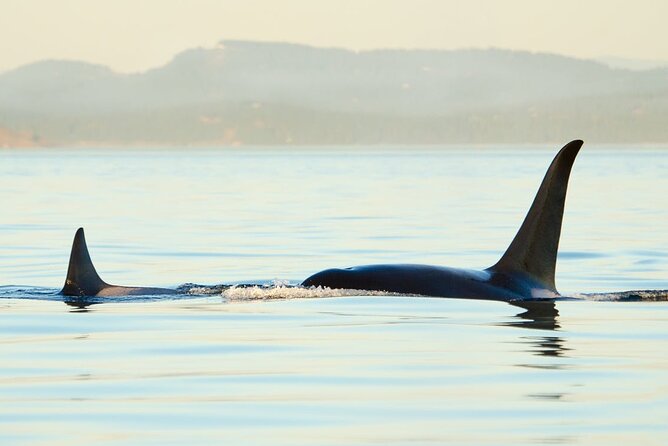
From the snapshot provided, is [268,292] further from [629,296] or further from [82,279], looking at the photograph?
[629,296]

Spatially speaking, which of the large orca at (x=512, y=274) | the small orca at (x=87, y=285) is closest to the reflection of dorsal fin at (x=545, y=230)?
the large orca at (x=512, y=274)

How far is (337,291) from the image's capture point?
17000 millimetres

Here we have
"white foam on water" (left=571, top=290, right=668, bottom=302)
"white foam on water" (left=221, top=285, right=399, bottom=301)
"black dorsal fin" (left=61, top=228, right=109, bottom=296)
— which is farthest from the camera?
"white foam on water" (left=571, top=290, right=668, bottom=302)

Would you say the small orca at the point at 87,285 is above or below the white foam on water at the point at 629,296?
above

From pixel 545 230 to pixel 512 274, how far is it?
71 centimetres

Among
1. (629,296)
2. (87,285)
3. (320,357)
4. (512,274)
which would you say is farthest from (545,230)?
(87,285)

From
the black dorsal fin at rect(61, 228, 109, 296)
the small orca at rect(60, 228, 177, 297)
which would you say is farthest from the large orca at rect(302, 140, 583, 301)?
the black dorsal fin at rect(61, 228, 109, 296)

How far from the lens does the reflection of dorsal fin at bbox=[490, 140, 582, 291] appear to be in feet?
53.9

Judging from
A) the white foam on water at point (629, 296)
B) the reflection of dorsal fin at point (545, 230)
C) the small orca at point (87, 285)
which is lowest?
the white foam on water at point (629, 296)

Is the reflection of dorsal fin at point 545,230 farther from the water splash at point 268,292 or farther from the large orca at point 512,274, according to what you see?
the water splash at point 268,292

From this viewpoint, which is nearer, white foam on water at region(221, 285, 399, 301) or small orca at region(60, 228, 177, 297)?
white foam on water at region(221, 285, 399, 301)

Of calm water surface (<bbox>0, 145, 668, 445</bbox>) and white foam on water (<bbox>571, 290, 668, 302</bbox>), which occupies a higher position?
white foam on water (<bbox>571, 290, 668, 302</bbox>)

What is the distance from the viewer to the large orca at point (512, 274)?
16641 millimetres

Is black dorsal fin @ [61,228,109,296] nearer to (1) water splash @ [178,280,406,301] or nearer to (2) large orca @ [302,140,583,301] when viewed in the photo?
(1) water splash @ [178,280,406,301]
